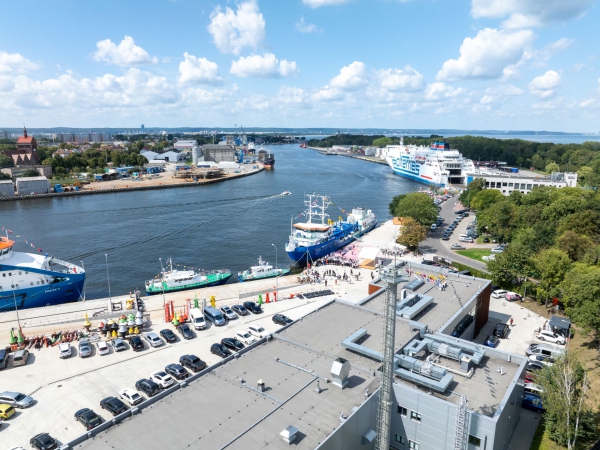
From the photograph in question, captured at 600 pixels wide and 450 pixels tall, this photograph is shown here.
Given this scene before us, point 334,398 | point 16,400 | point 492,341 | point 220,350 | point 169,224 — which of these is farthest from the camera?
point 169,224

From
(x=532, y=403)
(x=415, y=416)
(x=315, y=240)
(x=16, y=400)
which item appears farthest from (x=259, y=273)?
(x=532, y=403)

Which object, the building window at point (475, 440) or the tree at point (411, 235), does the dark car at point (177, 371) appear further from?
the tree at point (411, 235)

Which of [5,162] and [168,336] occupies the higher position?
[5,162]

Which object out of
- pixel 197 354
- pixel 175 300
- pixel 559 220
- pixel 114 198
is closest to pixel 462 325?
pixel 197 354

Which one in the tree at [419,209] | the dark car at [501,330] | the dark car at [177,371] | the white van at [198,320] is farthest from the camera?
the tree at [419,209]

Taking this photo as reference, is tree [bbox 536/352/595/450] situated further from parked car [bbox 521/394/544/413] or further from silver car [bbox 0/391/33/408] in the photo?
silver car [bbox 0/391/33/408]

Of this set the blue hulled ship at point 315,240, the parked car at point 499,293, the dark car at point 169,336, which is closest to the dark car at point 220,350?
the dark car at point 169,336

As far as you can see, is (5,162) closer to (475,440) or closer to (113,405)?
(113,405)

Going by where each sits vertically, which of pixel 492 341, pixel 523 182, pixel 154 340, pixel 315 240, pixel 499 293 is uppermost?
pixel 523 182
